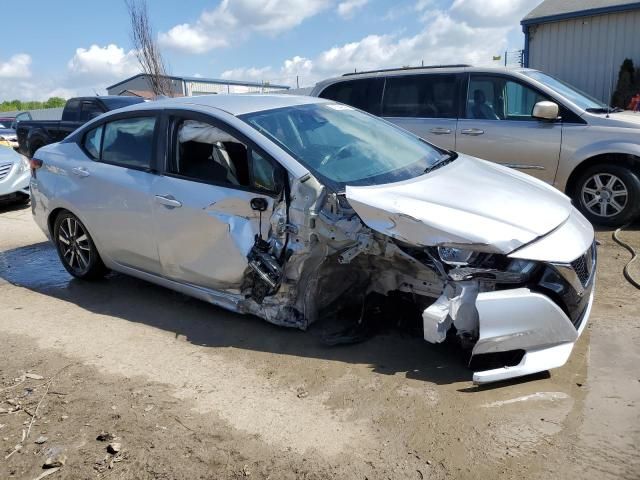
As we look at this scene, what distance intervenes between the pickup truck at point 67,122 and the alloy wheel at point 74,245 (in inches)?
292

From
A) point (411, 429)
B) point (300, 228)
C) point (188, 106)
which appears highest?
point (188, 106)

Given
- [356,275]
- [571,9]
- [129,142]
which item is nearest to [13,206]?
[129,142]

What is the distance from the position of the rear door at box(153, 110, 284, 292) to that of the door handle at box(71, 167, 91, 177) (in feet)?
3.30

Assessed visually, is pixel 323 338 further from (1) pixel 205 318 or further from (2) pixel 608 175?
(2) pixel 608 175

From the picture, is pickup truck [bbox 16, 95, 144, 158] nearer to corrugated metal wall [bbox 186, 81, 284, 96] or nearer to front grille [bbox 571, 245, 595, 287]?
front grille [bbox 571, 245, 595, 287]

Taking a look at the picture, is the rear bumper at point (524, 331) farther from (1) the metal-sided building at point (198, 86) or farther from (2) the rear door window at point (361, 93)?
(1) the metal-sided building at point (198, 86)

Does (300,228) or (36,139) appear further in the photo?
(36,139)

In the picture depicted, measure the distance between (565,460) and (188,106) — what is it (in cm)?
346

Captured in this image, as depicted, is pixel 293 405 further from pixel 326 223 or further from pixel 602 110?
pixel 602 110

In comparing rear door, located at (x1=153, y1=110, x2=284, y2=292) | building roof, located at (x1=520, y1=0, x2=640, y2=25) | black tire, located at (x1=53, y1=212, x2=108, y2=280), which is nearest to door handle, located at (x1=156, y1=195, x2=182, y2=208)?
rear door, located at (x1=153, y1=110, x2=284, y2=292)

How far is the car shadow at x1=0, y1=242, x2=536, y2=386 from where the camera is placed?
139 inches

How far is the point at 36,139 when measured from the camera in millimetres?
14156

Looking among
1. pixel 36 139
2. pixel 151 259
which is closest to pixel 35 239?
pixel 151 259

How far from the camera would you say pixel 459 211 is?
10.7ft
